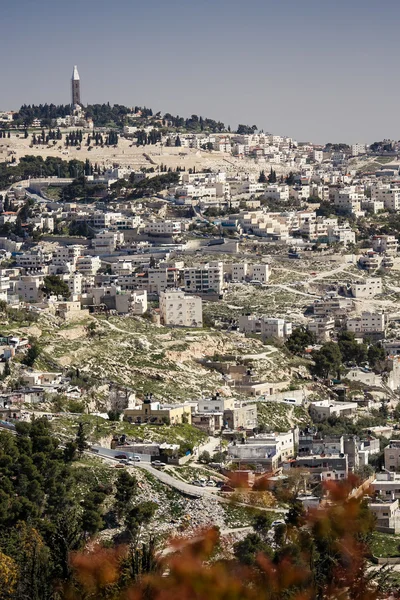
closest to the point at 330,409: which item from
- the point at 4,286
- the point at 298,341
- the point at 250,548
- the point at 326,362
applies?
the point at 326,362

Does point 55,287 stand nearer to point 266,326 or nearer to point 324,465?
point 266,326

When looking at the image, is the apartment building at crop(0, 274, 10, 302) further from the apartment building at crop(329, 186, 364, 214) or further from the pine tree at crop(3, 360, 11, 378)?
the apartment building at crop(329, 186, 364, 214)

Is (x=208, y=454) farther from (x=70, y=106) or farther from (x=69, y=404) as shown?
(x=70, y=106)

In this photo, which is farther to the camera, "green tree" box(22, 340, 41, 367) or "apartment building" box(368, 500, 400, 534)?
"green tree" box(22, 340, 41, 367)

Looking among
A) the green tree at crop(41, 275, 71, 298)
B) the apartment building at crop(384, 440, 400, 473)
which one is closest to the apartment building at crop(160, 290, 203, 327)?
the green tree at crop(41, 275, 71, 298)

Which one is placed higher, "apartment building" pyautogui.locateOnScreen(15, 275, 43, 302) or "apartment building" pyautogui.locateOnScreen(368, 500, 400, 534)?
"apartment building" pyautogui.locateOnScreen(15, 275, 43, 302)

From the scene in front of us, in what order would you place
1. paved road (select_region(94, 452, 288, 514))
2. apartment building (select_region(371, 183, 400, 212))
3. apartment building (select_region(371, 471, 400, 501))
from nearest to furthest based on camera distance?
1. paved road (select_region(94, 452, 288, 514))
2. apartment building (select_region(371, 471, 400, 501))
3. apartment building (select_region(371, 183, 400, 212))

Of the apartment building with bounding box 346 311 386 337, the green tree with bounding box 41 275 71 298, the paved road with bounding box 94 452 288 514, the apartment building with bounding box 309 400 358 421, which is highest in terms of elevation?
the green tree with bounding box 41 275 71 298

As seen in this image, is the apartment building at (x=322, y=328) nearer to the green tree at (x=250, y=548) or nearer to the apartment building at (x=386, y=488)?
the apartment building at (x=386, y=488)
